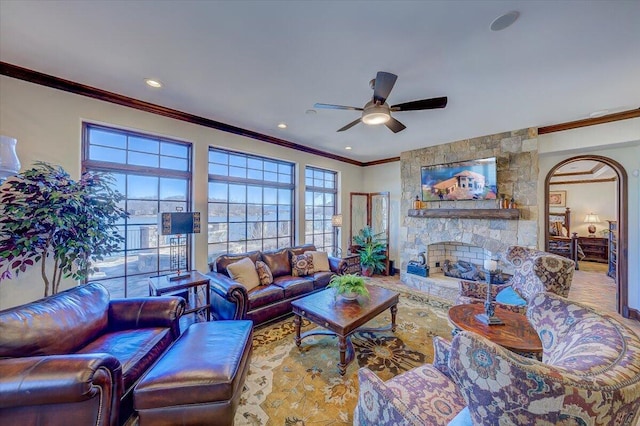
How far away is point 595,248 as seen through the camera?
6.78m

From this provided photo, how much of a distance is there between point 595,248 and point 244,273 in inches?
368

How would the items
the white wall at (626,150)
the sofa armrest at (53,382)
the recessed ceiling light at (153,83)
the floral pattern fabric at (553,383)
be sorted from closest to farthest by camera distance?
the floral pattern fabric at (553,383) < the sofa armrest at (53,382) < the recessed ceiling light at (153,83) < the white wall at (626,150)

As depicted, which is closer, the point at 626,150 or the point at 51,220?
the point at 51,220

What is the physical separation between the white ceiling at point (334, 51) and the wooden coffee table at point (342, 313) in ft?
7.85

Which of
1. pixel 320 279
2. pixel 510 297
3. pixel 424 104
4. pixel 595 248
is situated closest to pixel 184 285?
pixel 320 279

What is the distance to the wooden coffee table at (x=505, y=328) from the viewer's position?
1.78 meters

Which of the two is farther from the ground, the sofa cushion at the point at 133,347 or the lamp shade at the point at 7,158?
the lamp shade at the point at 7,158

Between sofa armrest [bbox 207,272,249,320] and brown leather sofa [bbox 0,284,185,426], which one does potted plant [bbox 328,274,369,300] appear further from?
brown leather sofa [bbox 0,284,185,426]

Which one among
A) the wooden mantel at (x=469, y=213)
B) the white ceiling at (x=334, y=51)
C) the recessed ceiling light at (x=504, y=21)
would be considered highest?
the white ceiling at (x=334, y=51)

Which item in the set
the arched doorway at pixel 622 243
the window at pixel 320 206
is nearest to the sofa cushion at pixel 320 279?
the window at pixel 320 206

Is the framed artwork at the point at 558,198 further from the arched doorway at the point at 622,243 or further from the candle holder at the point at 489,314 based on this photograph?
the candle holder at the point at 489,314

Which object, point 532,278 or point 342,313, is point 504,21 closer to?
point 532,278

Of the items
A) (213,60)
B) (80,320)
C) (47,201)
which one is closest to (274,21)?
(213,60)

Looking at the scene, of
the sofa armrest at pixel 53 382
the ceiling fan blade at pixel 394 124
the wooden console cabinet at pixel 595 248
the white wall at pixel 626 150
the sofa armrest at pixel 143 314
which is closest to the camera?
the sofa armrest at pixel 53 382
